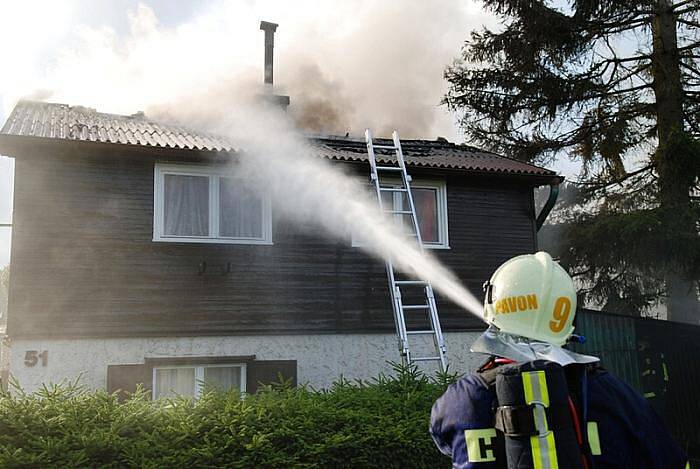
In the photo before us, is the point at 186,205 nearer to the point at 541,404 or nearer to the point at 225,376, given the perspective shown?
the point at 225,376

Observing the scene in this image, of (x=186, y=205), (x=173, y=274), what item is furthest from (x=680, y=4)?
(x=173, y=274)

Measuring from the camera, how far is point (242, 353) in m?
8.92

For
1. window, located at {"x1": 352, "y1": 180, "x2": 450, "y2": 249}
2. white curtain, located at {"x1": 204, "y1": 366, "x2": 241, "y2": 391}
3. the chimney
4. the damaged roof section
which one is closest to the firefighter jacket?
white curtain, located at {"x1": 204, "y1": 366, "x2": 241, "y2": 391}

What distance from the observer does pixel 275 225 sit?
945cm

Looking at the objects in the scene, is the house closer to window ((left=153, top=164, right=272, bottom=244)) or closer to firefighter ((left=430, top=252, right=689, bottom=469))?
window ((left=153, top=164, right=272, bottom=244))

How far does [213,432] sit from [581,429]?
13.1 feet

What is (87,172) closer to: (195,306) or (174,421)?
(195,306)

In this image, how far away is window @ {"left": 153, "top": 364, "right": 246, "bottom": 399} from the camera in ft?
28.3

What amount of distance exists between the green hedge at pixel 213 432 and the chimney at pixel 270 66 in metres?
6.79

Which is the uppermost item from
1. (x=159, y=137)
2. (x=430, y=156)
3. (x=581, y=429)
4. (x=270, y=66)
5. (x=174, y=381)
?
(x=270, y=66)

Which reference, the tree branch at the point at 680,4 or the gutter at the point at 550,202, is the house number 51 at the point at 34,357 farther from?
the tree branch at the point at 680,4

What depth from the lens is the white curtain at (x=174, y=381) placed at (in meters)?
8.63

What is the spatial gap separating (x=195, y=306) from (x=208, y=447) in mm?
3689

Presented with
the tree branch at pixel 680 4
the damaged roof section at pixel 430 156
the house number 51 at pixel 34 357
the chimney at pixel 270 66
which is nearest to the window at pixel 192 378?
the house number 51 at pixel 34 357
